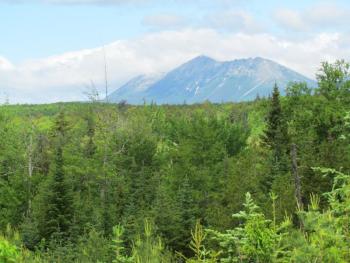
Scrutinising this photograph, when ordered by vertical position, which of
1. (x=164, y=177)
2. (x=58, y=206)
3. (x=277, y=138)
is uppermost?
(x=277, y=138)

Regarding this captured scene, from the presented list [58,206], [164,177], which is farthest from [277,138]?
[58,206]

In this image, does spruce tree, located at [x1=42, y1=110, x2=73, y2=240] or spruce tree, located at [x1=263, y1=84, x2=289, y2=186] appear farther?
spruce tree, located at [x1=263, y1=84, x2=289, y2=186]

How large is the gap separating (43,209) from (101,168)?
397 inches

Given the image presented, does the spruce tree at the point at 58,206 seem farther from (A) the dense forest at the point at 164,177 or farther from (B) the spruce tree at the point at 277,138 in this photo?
(B) the spruce tree at the point at 277,138

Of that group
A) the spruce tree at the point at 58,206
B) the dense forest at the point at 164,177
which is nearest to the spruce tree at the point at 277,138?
the dense forest at the point at 164,177

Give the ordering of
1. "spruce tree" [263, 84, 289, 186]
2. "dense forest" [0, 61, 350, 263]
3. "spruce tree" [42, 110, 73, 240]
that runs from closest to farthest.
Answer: "dense forest" [0, 61, 350, 263]
"spruce tree" [42, 110, 73, 240]
"spruce tree" [263, 84, 289, 186]

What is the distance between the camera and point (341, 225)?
17.0 feet

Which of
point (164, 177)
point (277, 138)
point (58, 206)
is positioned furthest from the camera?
point (164, 177)

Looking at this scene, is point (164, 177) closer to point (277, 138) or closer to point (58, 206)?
point (277, 138)

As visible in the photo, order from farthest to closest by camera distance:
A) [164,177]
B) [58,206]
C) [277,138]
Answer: [164,177] < [277,138] < [58,206]

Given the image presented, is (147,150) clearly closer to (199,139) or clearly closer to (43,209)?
(199,139)

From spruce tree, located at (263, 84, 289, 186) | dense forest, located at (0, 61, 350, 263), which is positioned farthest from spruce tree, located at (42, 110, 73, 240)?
spruce tree, located at (263, 84, 289, 186)

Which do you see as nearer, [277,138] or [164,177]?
[277,138]

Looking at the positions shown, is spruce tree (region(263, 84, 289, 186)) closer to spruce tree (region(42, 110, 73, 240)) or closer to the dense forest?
the dense forest
